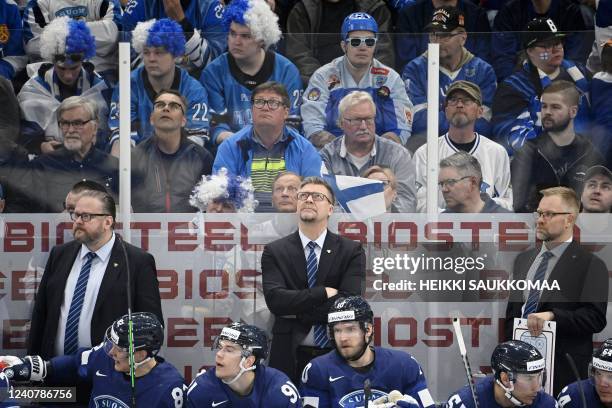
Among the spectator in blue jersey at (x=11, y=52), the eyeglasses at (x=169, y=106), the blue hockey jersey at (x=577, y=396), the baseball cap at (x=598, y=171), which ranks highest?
the spectator in blue jersey at (x=11, y=52)

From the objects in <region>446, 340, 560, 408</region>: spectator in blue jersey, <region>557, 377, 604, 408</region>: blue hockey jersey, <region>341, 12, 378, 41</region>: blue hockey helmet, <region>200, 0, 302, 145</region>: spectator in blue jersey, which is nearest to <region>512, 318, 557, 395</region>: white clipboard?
<region>557, 377, 604, 408</region>: blue hockey jersey

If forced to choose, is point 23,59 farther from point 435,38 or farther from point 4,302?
point 435,38

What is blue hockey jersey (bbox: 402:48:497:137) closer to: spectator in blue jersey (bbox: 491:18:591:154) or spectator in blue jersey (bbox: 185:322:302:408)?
spectator in blue jersey (bbox: 491:18:591:154)

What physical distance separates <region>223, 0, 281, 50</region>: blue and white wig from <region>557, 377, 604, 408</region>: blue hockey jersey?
2440 mm

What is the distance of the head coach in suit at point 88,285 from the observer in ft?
21.4

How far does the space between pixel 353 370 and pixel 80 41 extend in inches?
93.7

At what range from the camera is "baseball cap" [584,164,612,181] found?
21.6ft

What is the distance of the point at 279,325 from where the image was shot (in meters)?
6.62

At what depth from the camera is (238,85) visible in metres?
6.67

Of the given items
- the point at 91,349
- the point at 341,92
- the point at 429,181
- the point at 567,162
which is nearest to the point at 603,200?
the point at 567,162

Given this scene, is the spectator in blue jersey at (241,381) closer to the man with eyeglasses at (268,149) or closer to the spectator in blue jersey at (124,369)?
the spectator in blue jersey at (124,369)

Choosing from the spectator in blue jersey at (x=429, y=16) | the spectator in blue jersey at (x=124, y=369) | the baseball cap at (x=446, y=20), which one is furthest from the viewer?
the spectator in blue jersey at (x=429, y=16)

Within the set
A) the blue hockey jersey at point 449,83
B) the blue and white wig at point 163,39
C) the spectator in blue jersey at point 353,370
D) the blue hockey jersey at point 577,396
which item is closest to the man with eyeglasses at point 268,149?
the blue and white wig at point 163,39

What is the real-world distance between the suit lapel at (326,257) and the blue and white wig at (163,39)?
1320 millimetres
